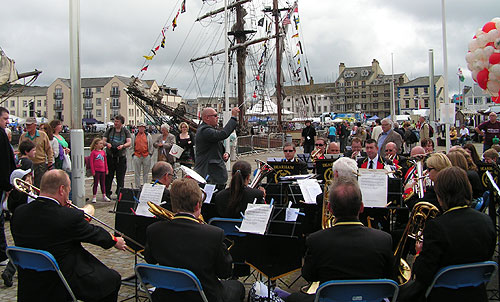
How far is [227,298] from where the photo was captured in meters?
3.57

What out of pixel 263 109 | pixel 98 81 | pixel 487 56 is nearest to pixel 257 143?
pixel 487 56

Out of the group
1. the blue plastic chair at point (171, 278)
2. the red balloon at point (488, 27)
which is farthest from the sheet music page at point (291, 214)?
the red balloon at point (488, 27)

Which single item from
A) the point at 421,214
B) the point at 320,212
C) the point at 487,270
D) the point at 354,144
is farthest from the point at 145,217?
the point at 354,144

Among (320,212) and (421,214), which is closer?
(421,214)

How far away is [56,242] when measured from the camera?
11.7 feet

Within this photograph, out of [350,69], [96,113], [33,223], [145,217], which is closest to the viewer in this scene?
[33,223]

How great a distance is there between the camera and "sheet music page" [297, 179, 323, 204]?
17.1 feet

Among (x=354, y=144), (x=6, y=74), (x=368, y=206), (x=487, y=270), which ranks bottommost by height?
(x=487, y=270)

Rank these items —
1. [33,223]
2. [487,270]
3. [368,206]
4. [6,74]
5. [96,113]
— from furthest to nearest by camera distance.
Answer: [96,113]
[6,74]
[368,206]
[33,223]
[487,270]

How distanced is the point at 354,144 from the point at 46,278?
6.96m

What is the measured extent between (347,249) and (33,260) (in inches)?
93.0

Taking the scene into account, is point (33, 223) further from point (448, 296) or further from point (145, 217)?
point (448, 296)

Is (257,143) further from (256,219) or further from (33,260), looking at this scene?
(33,260)

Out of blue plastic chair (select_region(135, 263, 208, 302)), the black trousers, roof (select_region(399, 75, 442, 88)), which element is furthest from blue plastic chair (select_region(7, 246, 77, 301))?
roof (select_region(399, 75, 442, 88))
